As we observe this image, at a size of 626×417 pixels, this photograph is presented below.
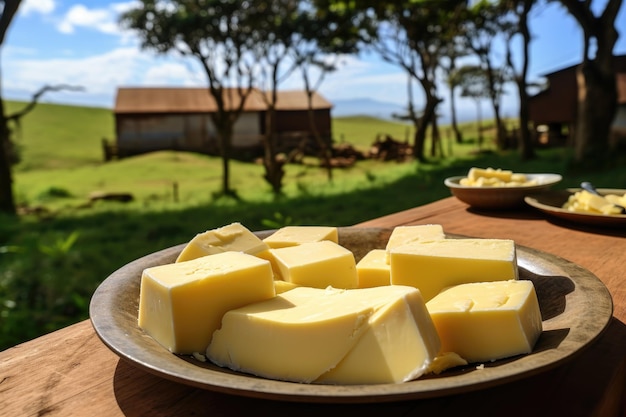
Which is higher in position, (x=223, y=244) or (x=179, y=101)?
(x=179, y=101)

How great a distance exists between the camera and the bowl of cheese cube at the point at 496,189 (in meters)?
2.82

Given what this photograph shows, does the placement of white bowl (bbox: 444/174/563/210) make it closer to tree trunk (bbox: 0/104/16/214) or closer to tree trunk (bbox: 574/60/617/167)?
tree trunk (bbox: 574/60/617/167)

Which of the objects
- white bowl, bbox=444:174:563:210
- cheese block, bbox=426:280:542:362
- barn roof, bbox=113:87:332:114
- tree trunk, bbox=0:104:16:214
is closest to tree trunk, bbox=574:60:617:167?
white bowl, bbox=444:174:563:210

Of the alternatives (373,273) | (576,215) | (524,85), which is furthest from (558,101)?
(373,273)

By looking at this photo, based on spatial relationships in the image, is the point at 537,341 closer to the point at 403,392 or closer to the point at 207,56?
the point at 403,392

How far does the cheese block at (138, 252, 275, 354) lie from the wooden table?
0.33 feet

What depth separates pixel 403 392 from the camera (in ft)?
2.60

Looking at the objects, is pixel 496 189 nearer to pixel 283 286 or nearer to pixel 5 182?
pixel 283 286

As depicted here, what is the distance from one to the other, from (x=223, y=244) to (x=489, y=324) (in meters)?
0.80

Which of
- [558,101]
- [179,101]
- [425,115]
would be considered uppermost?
[179,101]

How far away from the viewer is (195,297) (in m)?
1.10

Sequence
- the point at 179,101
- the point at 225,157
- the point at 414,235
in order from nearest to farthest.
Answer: the point at 414,235 < the point at 225,157 < the point at 179,101

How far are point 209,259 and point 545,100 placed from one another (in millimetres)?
29390

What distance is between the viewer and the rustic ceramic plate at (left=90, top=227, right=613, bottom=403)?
81cm
